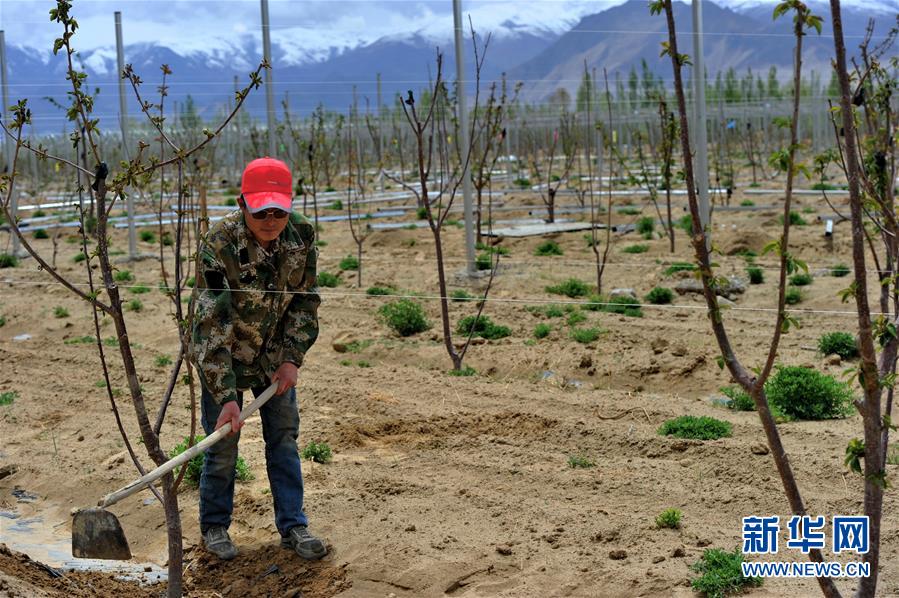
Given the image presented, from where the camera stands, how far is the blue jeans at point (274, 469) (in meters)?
3.96

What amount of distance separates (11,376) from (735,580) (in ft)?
17.8

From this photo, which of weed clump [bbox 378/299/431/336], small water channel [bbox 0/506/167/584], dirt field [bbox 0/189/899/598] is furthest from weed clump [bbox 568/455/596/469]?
weed clump [bbox 378/299/431/336]

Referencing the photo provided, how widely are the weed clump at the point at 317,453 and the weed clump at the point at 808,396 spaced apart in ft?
7.70

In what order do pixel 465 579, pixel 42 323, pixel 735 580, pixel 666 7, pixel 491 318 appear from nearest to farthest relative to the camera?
pixel 666 7 → pixel 735 580 → pixel 465 579 → pixel 491 318 → pixel 42 323

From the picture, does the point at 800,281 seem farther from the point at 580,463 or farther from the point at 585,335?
the point at 580,463

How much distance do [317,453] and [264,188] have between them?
1.72m

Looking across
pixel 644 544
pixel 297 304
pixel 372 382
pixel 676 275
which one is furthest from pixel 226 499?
pixel 676 275

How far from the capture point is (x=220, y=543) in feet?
13.1

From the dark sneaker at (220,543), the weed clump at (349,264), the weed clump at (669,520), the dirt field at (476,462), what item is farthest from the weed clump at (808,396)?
the weed clump at (349,264)

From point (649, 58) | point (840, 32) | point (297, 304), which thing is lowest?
point (297, 304)

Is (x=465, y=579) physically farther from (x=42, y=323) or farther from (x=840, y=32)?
(x=42, y=323)

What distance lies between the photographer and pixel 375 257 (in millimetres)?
11773

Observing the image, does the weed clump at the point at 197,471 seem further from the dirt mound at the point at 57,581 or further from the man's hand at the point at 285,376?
the man's hand at the point at 285,376

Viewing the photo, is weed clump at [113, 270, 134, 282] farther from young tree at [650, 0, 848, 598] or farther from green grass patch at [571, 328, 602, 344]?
young tree at [650, 0, 848, 598]
